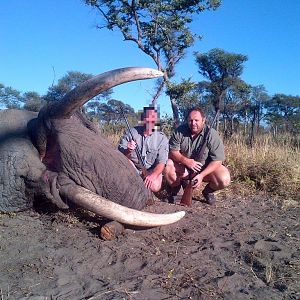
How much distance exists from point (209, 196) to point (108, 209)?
7.87 ft

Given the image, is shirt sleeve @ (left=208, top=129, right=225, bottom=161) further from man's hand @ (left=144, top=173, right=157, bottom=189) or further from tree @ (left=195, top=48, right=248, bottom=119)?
tree @ (left=195, top=48, right=248, bottom=119)

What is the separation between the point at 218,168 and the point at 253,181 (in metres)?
1.31

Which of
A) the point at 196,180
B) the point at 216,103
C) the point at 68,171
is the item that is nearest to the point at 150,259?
the point at 68,171

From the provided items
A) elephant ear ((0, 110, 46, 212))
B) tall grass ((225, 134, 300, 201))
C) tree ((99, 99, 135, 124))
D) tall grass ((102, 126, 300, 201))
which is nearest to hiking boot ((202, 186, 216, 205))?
tall grass ((102, 126, 300, 201))

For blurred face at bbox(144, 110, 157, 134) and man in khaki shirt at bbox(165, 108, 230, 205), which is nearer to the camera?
blurred face at bbox(144, 110, 157, 134)

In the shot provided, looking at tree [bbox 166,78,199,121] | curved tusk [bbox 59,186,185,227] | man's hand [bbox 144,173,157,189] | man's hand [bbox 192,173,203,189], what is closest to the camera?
curved tusk [bbox 59,186,185,227]

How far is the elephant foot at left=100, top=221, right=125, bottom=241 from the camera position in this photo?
341 cm

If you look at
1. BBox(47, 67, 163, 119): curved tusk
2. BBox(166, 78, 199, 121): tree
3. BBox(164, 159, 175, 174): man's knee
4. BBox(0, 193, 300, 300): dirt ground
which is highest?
BBox(166, 78, 199, 121): tree

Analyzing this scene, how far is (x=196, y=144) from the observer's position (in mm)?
5508

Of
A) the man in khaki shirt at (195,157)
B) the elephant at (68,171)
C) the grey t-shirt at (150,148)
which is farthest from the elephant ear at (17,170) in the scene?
the man in khaki shirt at (195,157)

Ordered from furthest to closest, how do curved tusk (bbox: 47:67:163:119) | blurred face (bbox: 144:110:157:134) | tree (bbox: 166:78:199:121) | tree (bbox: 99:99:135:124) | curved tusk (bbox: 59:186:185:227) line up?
1. tree (bbox: 166:78:199:121)
2. tree (bbox: 99:99:135:124)
3. blurred face (bbox: 144:110:157:134)
4. curved tusk (bbox: 59:186:185:227)
5. curved tusk (bbox: 47:67:163:119)

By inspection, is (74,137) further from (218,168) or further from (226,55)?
(226,55)

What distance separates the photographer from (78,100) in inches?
129

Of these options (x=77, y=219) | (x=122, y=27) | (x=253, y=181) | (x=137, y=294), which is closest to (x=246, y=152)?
(x=253, y=181)
